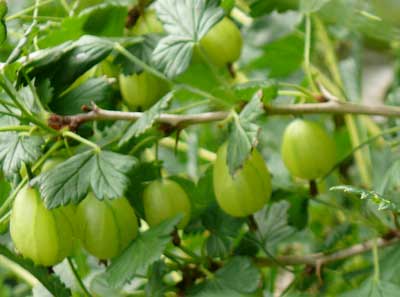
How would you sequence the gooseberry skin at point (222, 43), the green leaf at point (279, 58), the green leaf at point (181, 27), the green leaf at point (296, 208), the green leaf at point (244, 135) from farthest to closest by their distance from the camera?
the green leaf at point (279, 58) < the green leaf at point (296, 208) < the gooseberry skin at point (222, 43) < the green leaf at point (181, 27) < the green leaf at point (244, 135)

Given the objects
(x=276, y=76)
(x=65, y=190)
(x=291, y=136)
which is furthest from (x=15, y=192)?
(x=276, y=76)

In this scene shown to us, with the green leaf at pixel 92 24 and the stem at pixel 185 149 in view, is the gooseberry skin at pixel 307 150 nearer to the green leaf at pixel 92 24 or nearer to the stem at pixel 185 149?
the green leaf at pixel 92 24

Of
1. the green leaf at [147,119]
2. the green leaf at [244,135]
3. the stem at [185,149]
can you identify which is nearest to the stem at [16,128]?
the green leaf at [147,119]

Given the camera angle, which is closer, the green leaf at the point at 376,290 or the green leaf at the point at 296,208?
the green leaf at the point at 376,290

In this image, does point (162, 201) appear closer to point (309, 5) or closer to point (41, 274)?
point (41, 274)

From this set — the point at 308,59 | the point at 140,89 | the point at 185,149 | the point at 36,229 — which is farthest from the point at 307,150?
the point at 185,149

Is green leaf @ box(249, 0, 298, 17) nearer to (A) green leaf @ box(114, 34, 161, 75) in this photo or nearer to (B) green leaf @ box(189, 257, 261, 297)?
(A) green leaf @ box(114, 34, 161, 75)

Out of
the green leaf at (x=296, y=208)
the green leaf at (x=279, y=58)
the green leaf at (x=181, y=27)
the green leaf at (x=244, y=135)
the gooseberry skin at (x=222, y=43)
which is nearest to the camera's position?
the green leaf at (x=244, y=135)
